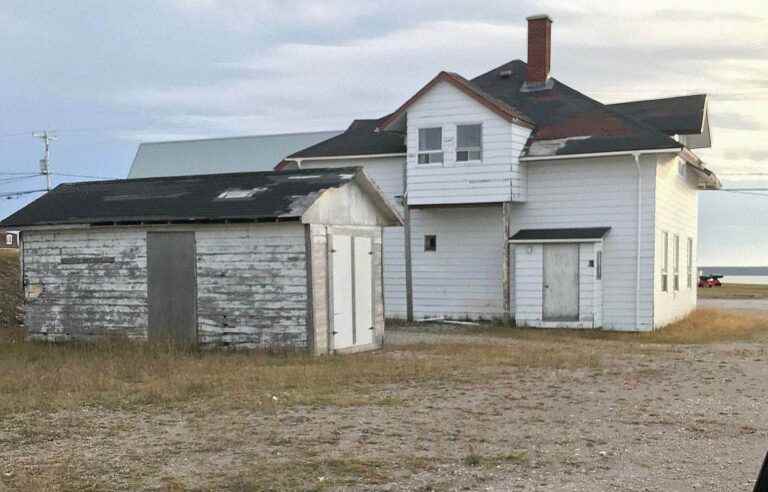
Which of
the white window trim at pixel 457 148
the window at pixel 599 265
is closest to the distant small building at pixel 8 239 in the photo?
the white window trim at pixel 457 148

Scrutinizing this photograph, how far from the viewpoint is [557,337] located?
20.5 metres

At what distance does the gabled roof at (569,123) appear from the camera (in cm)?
2208

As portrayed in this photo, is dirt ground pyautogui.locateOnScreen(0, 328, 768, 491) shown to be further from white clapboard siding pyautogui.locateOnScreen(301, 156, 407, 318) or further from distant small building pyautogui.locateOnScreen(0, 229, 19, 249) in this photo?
distant small building pyautogui.locateOnScreen(0, 229, 19, 249)

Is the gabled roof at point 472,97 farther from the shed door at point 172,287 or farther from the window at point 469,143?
the shed door at point 172,287

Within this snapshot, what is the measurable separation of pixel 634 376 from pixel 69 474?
8.94 m

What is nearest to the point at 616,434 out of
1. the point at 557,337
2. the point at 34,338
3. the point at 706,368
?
the point at 706,368

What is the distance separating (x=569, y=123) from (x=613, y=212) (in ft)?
9.49

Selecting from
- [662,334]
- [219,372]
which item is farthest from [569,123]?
[219,372]

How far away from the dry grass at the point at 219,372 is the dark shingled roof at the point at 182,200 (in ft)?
8.12

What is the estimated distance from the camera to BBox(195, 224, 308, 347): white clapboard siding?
51.9 feet

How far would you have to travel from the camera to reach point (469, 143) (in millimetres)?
23125

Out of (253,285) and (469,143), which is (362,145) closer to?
(469,143)

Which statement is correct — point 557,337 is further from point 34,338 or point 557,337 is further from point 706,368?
point 34,338

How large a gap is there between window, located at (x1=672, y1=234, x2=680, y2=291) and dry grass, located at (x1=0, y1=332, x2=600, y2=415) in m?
8.33
